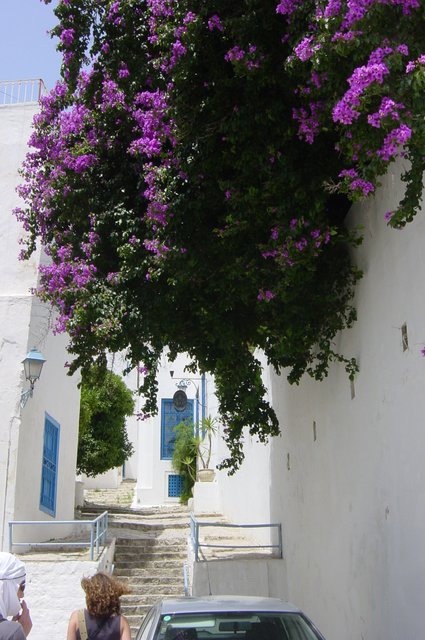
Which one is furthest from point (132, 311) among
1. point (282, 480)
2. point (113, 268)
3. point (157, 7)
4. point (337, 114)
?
point (282, 480)

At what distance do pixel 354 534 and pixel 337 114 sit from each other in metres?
4.30

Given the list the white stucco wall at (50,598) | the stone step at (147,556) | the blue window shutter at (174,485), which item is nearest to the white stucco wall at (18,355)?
the white stucco wall at (50,598)

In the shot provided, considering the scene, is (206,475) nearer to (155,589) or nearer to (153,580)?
(153,580)

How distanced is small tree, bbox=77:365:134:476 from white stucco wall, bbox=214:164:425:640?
31.9 ft

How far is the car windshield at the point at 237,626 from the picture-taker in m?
5.21

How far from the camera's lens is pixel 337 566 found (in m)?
8.02

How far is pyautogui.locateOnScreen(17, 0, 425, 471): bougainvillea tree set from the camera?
16.3 ft

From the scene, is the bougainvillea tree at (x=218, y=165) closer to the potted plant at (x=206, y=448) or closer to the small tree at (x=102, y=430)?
the small tree at (x=102, y=430)

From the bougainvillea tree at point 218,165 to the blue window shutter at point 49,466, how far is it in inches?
185

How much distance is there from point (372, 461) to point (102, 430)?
529 inches

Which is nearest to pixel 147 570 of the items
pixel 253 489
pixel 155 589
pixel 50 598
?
pixel 155 589

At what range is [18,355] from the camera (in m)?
11.5

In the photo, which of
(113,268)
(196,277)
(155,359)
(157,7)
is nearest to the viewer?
(157,7)

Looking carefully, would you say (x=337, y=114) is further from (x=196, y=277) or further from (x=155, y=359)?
(x=155, y=359)
